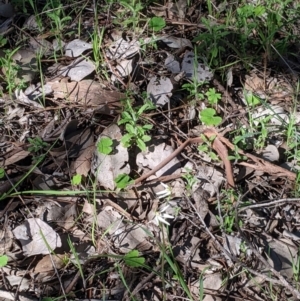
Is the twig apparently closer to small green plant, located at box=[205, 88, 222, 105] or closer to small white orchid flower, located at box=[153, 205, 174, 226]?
small white orchid flower, located at box=[153, 205, 174, 226]

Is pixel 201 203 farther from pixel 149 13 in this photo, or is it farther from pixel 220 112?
pixel 149 13

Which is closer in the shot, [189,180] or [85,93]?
[189,180]

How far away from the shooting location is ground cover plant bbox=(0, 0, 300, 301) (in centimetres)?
209

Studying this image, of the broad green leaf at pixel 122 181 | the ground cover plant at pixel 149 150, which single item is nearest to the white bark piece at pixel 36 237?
the ground cover plant at pixel 149 150

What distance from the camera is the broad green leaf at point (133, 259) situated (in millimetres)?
2070

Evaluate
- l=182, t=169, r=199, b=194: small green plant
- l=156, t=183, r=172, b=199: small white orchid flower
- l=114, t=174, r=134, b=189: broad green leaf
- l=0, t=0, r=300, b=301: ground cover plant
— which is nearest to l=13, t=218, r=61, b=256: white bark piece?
l=0, t=0, r=300, b=301: ground cover plant

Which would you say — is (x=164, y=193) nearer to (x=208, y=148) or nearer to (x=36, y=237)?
(x=208, y=148)

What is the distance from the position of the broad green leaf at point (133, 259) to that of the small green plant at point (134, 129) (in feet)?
1.51

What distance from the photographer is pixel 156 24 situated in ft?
9.41

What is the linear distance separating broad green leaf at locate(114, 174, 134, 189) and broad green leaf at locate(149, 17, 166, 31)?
902 mm

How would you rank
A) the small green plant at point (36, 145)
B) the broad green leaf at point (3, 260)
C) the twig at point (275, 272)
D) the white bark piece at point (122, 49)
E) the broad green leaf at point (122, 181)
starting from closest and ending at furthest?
1. the twig at point (275, 272)
2. the broad green leaf at point (3, 260)
3. the broad green leaf at point (122, 181)
4. the small green plant at point (36, 145)
5. the white bark piece at point (122, 49)

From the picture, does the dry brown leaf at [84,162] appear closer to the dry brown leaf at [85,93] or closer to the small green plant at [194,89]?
the dry brown leaf at [85,93]

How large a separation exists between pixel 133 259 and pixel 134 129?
0.57 m

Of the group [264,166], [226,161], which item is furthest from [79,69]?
[264,166]
